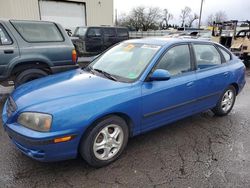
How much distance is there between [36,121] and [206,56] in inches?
119

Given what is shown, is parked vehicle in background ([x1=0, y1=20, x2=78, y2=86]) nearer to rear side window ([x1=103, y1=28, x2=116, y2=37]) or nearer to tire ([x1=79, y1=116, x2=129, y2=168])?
tire ([x1=79, y1=116, x2=129, y2=168])

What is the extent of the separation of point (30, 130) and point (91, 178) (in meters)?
0.88

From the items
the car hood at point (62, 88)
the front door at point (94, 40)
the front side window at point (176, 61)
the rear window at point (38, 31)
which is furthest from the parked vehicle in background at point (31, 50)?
the front door at point (94, 40)

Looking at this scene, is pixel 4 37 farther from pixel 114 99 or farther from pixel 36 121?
pixel 114 99

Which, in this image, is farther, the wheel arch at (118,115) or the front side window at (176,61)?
the front side window at (176,61)

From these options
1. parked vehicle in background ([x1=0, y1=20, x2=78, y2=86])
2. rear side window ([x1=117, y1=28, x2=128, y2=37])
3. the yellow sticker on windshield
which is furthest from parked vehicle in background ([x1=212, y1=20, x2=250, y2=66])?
the yellow sticker on windshield

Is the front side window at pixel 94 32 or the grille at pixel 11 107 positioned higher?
the front side window at pixel 94 32

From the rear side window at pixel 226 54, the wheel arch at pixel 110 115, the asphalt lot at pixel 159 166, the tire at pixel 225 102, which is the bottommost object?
the asphalt lot at pixel 159 166

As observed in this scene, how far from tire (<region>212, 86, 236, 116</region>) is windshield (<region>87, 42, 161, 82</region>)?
1.85m

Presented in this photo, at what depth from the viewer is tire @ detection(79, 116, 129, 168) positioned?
2762 mm

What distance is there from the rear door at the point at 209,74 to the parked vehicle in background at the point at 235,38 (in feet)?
25.9

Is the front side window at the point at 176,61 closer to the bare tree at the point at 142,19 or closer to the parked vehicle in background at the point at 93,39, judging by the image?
the parked vehicle in background at the point at 93,39

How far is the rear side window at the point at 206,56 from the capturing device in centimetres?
399

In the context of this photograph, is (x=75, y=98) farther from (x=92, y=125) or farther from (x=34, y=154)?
(x=34, y=154)
